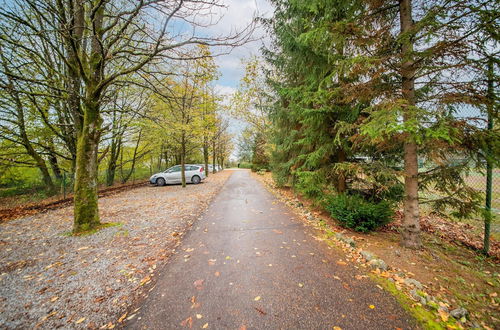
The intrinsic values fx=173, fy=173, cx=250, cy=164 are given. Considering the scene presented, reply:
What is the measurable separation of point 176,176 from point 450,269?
13.4 m

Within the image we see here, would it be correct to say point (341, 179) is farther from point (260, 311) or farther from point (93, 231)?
point (93, 231)

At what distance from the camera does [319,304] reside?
212 centimetres

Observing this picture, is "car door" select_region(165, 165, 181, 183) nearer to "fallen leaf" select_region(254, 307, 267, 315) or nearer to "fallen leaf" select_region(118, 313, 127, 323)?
"fallen leaf" select_region(118, 313, 127, 323)

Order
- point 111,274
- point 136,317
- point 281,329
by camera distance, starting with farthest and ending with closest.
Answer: point 111,274 → point 136,317 → point 281,329

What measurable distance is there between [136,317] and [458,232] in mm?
7455

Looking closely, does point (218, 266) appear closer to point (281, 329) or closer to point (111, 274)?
point (281, 329)

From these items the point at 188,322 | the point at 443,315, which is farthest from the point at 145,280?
the point at 443,315

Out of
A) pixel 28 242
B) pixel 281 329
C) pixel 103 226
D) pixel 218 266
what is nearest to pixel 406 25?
pixel 281 329

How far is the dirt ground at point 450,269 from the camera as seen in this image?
2.14 metres

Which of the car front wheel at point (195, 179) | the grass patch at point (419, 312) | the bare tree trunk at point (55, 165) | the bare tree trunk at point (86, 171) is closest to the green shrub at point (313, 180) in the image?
the grass patch at point (419, 312)

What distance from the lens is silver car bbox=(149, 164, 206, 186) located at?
12906 mm

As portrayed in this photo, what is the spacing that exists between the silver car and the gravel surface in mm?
7523

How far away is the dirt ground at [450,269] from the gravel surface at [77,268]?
3.97m

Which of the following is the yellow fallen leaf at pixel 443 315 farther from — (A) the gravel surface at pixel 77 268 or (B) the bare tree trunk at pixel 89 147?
(B) the bare tree trunk at pixel 89 147
